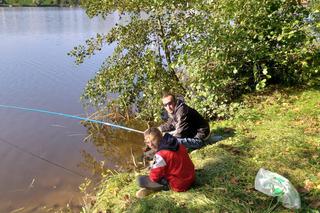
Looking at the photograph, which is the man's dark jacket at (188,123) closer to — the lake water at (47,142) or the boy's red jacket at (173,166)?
the boy's red jacket at (173,166)

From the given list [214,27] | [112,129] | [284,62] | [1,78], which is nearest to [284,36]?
[284,62]

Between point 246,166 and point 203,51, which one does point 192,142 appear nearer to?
point 246,166

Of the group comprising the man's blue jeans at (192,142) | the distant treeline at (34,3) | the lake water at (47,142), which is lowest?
the lake water at (47,142)

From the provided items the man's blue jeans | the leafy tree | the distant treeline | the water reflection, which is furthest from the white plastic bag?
the distant treeline

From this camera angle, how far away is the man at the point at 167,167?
479 centimetres

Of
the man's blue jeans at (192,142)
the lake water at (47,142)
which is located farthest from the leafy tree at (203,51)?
the man's blue jeans at (192,142)

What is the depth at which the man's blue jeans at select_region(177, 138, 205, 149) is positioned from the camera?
6.54m

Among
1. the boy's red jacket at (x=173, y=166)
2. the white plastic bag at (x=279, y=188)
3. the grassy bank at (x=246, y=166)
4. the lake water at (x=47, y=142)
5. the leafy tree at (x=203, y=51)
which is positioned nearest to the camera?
the white plastic bag at (x=279, y=188)

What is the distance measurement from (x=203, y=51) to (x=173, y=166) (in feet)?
12.2

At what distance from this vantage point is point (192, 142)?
21.5 feet

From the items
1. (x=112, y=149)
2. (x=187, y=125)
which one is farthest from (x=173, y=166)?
(x=112, y=149)

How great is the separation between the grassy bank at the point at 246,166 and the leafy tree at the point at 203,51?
0.88m

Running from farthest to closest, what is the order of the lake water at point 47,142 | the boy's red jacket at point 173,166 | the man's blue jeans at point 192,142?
the lake water at point 47,142, the man's blue jeans at point 192,142, the boy's red jacket at point 173,166

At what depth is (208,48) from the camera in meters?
7.86
